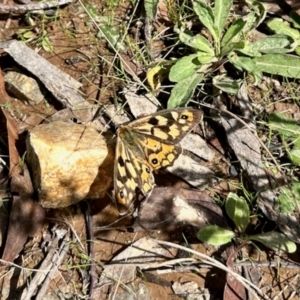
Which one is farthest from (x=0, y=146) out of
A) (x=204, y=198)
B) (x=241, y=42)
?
(x=241, y=42)

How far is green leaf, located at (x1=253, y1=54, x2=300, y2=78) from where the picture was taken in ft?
10.1

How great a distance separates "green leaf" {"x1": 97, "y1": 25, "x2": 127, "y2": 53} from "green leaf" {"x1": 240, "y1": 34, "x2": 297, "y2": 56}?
668mm

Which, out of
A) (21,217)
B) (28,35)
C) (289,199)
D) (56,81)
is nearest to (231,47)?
(289,199)

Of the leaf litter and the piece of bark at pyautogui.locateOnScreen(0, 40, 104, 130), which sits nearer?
the leaf litter

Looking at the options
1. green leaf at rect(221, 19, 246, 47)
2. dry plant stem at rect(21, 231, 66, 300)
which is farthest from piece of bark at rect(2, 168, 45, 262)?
green leaf at rect(221, 19, 246, 47)

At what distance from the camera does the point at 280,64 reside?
3094mm

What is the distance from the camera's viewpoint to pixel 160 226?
2.81m

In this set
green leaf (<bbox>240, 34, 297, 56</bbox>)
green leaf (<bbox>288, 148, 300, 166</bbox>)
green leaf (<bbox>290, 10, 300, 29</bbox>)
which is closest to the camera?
green leaf (<bbox>288, 148, 300, 166</bbox>)

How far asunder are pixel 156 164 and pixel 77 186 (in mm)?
383

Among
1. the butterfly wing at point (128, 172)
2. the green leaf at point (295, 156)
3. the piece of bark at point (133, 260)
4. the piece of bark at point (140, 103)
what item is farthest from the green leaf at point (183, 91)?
the piece of bark at point (133, 260)

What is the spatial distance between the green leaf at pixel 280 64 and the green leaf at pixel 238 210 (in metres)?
0.72

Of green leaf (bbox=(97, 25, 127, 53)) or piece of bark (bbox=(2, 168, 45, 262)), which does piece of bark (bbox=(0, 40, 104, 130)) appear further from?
piece of bark (bbox=(2, 168, 45, 262))

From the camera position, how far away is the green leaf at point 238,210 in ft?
9.08

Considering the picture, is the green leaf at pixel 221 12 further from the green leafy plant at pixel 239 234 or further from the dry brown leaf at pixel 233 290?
the dry brown leaf at pixel 233 290
